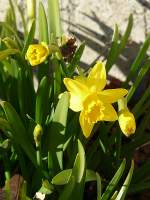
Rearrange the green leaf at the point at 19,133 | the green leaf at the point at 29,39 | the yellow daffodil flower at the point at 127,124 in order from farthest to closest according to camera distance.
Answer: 1. the green leaf at the point at 29,39
2. the green leaf at the point at 19,133
3. the yellow daffodil flower at the point at 127,124

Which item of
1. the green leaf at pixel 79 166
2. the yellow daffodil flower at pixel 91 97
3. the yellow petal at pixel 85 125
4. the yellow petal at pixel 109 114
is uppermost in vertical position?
the yellow daffodil flower at pixel 91 97

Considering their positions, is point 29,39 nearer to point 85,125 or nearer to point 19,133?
point 19,133

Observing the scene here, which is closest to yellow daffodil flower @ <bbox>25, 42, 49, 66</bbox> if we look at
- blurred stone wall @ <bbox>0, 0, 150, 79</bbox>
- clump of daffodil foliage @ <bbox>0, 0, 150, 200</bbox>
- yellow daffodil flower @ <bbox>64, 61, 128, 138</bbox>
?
clump of daffodil foliage @ <bbox>0, 0, 150, 200</bbox>

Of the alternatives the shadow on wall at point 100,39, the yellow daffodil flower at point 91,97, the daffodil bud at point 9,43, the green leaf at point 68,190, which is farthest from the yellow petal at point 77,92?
the shadow on wall at point 100,39

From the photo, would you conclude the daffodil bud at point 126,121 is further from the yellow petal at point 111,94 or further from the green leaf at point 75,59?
the green leaf at point 75,59

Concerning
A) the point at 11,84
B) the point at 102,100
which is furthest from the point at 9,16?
the point at 102,100

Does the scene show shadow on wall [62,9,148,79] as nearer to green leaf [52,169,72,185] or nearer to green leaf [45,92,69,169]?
green leaf [45,92,69,169]
